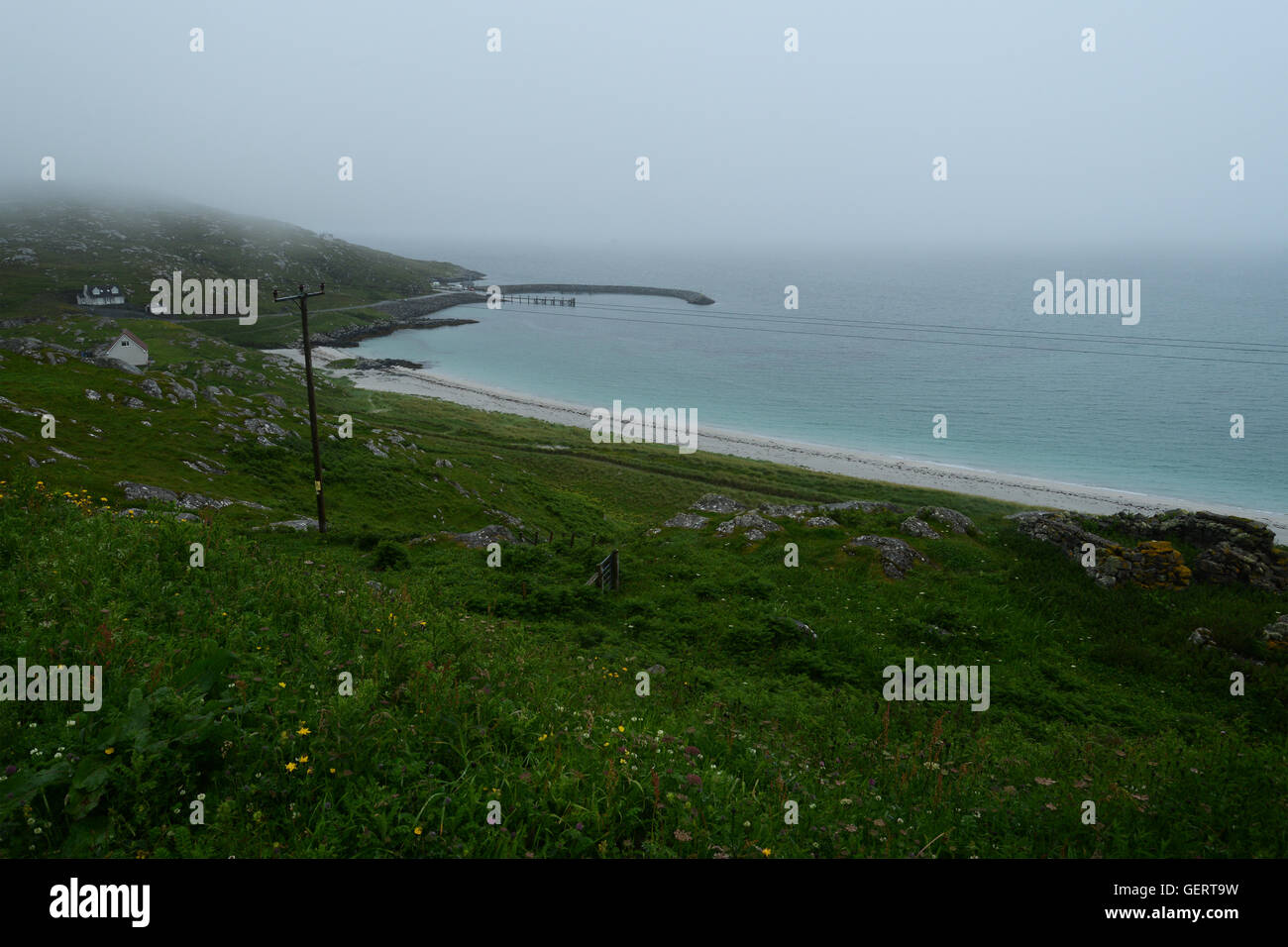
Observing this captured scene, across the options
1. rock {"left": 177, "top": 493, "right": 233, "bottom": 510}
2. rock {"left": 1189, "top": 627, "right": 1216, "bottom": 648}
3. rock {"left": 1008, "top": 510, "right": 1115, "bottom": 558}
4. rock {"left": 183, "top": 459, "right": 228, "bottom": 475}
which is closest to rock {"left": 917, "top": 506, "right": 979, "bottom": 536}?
rock {"left": 1008, "top": 510, "right": 1115, "bottom": 558}

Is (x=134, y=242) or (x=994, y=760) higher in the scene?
(x=134, y=242)

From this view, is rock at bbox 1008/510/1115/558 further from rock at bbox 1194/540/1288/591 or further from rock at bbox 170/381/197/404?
rock at bbox 170/381/197/404

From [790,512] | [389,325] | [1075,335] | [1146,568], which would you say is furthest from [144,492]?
[1075,335]

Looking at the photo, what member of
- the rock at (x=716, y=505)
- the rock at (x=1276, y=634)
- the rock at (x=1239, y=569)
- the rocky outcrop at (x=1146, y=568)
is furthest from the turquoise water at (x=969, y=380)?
the rock at (x=1276, y=634)

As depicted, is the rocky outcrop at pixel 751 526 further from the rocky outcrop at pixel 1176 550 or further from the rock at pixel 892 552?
the rocky outcrop at pixel 1176 550
